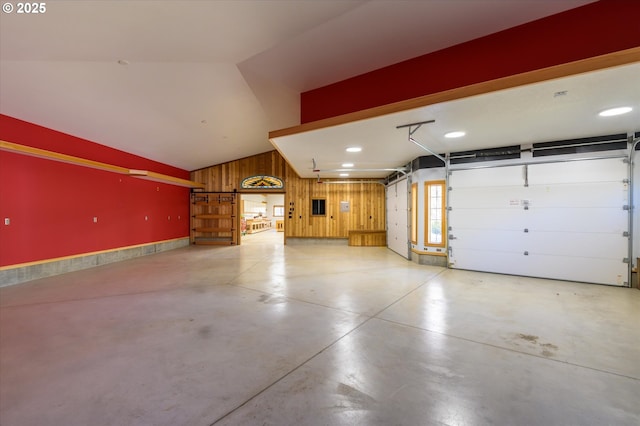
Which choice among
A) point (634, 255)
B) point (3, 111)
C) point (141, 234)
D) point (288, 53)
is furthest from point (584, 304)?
point (141, 234)

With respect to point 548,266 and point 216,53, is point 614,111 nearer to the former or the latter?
point 548,266

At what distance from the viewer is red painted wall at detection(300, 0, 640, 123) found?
8.25 ft

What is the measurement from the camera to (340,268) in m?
6.15

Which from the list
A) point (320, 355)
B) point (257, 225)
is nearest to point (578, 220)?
point (320, 355)

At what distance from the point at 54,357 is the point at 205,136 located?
19.8 ft

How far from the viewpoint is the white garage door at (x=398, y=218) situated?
755 centimetres

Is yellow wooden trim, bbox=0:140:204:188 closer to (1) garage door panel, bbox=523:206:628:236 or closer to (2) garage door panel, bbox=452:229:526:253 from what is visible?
(2) garage door panel, bbox=452:229:526:253

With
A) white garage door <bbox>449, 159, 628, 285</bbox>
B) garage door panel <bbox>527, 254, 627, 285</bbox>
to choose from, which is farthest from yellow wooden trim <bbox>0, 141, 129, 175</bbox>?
garage door panel <bbox>527, 254, 627, 285</bbox>

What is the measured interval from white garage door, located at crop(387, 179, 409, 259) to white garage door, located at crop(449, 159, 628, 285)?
1.64 m

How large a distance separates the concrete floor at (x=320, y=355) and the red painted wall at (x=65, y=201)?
1.29 m

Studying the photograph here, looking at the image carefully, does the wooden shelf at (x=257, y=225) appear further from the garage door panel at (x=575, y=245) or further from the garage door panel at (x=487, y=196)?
the garage door panel at (x=575, y=245)

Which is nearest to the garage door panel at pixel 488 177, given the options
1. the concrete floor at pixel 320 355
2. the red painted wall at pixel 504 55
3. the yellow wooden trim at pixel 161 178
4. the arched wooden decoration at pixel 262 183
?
the concrete floor at pixel 320 355

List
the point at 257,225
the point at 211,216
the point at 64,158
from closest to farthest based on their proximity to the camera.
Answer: the point at 64,158, the point at 211,216, the point at 257,225

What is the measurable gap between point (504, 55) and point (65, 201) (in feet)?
26.9
